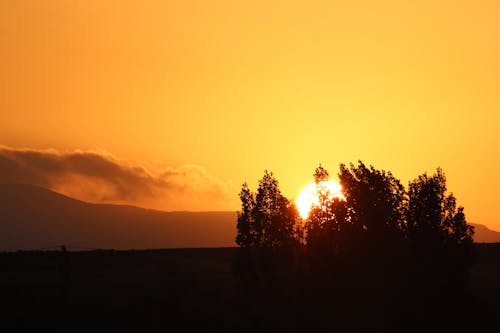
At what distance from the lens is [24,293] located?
180 ft

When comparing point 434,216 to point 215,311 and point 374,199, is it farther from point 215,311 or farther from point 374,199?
point 215,311

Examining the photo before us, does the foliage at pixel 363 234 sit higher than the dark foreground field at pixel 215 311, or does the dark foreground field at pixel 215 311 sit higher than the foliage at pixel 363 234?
the foliage at pixel 363 234

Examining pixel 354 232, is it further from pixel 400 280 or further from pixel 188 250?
pixel 188 250

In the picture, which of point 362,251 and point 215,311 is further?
point 215,311

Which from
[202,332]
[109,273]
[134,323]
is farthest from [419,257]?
[109,273]

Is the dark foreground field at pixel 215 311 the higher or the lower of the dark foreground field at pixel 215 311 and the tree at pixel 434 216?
the lower

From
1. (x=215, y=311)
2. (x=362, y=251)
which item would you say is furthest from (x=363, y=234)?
(x=215, y=311)

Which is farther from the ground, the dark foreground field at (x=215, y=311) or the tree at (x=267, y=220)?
the tree at (x=267, y=220)

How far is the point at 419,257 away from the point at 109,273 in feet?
155

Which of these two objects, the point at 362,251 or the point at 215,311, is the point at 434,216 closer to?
the point at 362,251

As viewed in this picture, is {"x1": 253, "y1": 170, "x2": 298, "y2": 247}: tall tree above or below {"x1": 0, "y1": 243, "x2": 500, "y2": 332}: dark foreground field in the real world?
above

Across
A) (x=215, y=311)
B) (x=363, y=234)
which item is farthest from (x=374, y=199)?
(x=215, y=311)

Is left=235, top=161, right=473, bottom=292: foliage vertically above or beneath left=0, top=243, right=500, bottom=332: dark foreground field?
above

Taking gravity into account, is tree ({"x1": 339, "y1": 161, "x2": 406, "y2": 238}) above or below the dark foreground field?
above
